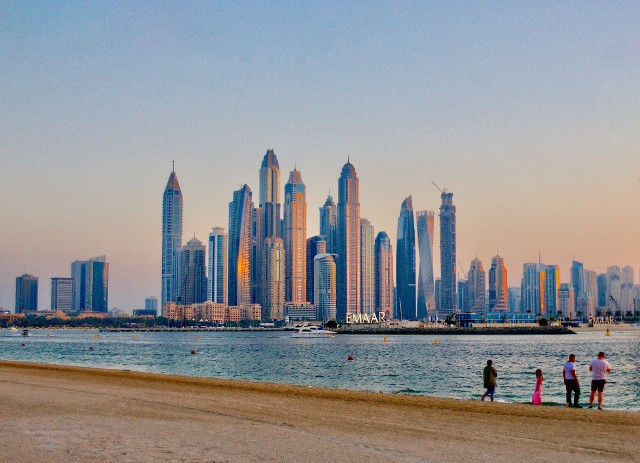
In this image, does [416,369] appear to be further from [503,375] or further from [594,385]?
[594,385]

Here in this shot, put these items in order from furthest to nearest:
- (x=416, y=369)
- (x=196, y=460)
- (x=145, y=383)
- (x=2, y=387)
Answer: (x=416, y=369) < (x=145, y=383) < (x=2, y=387) < (x=196, y=460)

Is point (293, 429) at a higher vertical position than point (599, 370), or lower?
lower

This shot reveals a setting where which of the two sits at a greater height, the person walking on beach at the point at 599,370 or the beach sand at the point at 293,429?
the person walking on beach at the point at 599,370

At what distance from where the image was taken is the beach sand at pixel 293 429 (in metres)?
17.5

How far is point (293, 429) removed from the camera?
21641 mm

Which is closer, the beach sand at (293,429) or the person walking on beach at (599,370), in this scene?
the beach sand at (293,429)

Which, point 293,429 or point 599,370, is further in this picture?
point 599,370

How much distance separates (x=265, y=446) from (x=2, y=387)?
21.8 meters

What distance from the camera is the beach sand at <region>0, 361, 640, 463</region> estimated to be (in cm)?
1752

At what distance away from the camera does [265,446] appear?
1848cm

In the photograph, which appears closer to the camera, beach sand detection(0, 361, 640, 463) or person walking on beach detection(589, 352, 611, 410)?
beach sand detection(0, 361, 640, 463)

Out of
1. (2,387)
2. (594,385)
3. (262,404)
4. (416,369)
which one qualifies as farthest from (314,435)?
(416,369)

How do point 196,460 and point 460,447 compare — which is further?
point 460,447

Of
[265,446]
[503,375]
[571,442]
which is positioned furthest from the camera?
[503,375]
